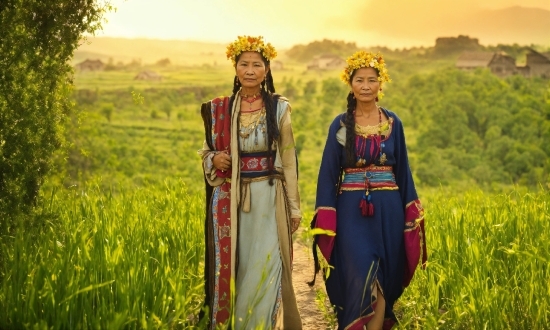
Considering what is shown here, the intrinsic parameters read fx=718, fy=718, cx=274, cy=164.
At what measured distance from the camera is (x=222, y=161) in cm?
462

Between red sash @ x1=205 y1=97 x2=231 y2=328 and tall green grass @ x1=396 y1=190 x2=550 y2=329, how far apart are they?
3.79 ft

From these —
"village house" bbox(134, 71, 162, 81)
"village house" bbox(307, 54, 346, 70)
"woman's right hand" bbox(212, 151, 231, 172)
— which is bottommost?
"woman's right hand" bbox(212, 151, 231, 172)

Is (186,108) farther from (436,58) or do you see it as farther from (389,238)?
(389,238)

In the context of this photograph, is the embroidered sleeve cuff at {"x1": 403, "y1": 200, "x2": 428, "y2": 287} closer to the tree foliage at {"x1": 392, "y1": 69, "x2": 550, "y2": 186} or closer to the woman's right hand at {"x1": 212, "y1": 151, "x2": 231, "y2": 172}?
the woman's right hand at {"x1": 212, "y1": 151, "x2": 231, "y2": 172}

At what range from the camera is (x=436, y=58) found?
4956cm

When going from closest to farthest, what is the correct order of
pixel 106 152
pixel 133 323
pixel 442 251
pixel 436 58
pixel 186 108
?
pixel 133 323
pixel 442 251
pixel 106 152
pixel 186 108
pixel 436 58

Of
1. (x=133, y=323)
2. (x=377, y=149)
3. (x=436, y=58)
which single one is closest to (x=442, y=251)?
(x=377, y=149)

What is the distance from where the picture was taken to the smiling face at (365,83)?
15.3ft

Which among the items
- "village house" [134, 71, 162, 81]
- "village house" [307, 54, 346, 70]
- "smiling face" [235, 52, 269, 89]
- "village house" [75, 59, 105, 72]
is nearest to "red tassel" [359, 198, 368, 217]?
"smiling face" [235, 52, 269, 89]

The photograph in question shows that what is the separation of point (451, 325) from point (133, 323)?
204 centimetres

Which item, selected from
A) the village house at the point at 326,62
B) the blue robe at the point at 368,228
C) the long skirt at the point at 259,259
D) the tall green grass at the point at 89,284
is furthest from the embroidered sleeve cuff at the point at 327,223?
the village house at the point at 326,62

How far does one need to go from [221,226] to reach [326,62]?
43.2 metres

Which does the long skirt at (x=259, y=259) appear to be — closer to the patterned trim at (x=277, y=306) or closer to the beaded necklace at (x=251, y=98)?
the patterned trim at (x=277, y=306)

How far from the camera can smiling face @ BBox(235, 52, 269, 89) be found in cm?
460
